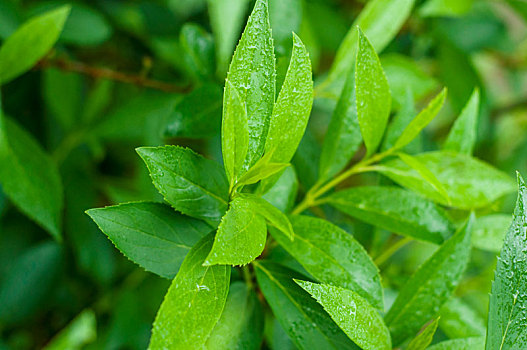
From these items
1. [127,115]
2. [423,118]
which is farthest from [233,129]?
[127,115]

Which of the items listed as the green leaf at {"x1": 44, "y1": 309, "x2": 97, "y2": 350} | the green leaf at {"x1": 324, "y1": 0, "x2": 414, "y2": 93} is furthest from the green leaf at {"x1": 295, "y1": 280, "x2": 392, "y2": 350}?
the green leaf at {"x1": 44, "y1": 309, "x2": 97, "y2": 350}

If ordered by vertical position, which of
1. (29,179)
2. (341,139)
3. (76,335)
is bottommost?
(76,335)

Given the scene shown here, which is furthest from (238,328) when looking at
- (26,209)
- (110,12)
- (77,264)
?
(110,12)

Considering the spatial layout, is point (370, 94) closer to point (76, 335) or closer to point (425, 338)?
point (425, 338)

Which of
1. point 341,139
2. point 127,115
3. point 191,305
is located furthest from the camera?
point 127,115

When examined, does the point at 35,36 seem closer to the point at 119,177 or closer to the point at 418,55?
the point at 119,177

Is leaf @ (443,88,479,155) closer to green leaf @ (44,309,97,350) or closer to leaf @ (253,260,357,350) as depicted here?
leaf @ (253,260,357,350)

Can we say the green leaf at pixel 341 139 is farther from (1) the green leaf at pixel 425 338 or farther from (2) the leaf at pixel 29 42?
(2) the leaf at pixel 29 42
